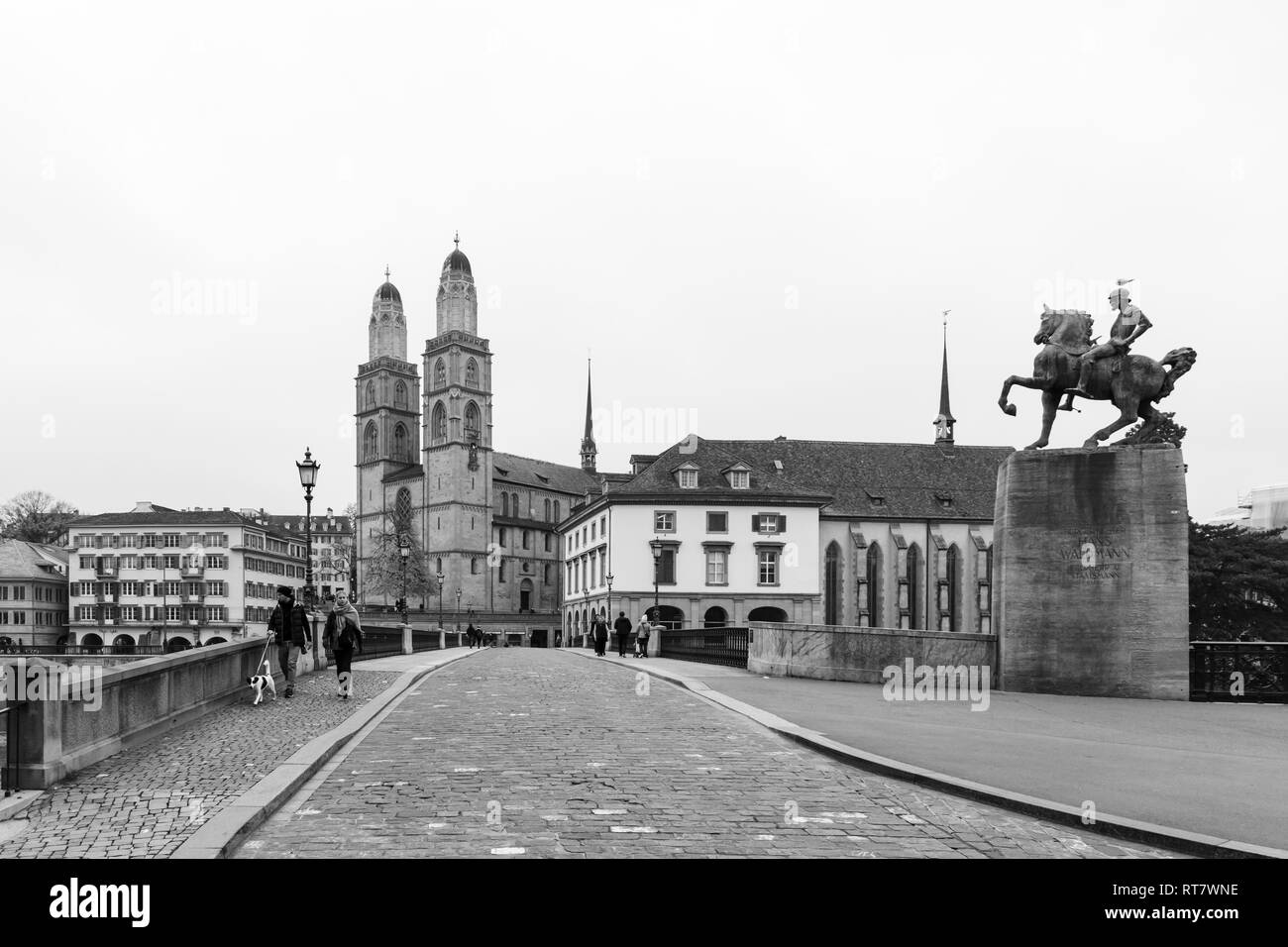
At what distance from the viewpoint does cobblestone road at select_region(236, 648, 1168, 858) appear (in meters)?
6.67

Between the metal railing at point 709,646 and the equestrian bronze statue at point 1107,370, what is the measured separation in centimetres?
1065

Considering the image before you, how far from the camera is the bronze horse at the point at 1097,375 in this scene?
1919cm

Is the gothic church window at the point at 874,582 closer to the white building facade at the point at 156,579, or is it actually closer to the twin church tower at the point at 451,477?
the twin church tower at the point at 451,477

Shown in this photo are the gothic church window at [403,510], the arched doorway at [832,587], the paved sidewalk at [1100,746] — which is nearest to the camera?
the paved sidewalk at [1100,746]

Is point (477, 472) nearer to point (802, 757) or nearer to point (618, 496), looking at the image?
point (618, 496)

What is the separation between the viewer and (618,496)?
209 ft

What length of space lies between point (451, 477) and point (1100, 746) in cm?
10807

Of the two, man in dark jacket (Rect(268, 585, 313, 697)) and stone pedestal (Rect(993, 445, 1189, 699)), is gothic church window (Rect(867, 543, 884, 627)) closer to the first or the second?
stone pedestal (Rect(993, 445, 1189, 699))

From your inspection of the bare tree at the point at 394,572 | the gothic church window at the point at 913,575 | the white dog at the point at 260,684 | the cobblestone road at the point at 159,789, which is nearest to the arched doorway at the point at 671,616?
the gothic church window at the point at 913,575

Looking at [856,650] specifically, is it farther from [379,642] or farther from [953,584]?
[953,584]

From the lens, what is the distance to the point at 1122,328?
19172mm

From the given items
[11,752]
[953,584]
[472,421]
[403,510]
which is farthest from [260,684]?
[403,510]
